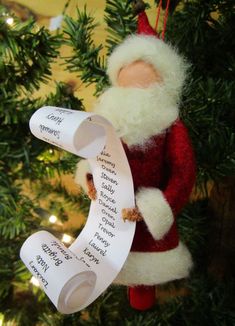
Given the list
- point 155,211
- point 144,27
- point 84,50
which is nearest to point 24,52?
point 84,50

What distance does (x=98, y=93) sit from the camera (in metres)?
0.56

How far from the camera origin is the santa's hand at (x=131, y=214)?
0.35 meters

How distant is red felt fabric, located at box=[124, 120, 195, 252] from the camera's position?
366mm

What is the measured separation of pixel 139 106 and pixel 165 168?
2.9 inches

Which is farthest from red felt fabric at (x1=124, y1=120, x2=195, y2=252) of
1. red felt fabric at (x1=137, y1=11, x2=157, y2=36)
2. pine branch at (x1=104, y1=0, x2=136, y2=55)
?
pine branch at (x1=104, y1=0, x2=136, y2=55)

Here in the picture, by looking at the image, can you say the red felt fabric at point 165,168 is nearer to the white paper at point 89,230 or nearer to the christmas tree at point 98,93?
the white paper at point 89,230

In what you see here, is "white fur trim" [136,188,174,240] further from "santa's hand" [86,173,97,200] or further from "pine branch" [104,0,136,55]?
"pine branch" [104,0,136,55]

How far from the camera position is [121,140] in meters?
0.37

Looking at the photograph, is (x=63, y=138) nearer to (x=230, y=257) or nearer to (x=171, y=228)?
(x=171, y=228)

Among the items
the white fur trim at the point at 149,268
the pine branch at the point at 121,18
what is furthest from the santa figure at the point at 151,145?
the pine branch at the point at 121,18

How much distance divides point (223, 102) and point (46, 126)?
11.0 inches

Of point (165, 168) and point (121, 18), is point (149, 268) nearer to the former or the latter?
point (165, 168)

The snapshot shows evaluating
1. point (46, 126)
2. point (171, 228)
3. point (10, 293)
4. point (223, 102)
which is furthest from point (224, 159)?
point (10, 293)

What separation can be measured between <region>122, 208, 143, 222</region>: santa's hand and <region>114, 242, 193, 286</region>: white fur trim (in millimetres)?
53
